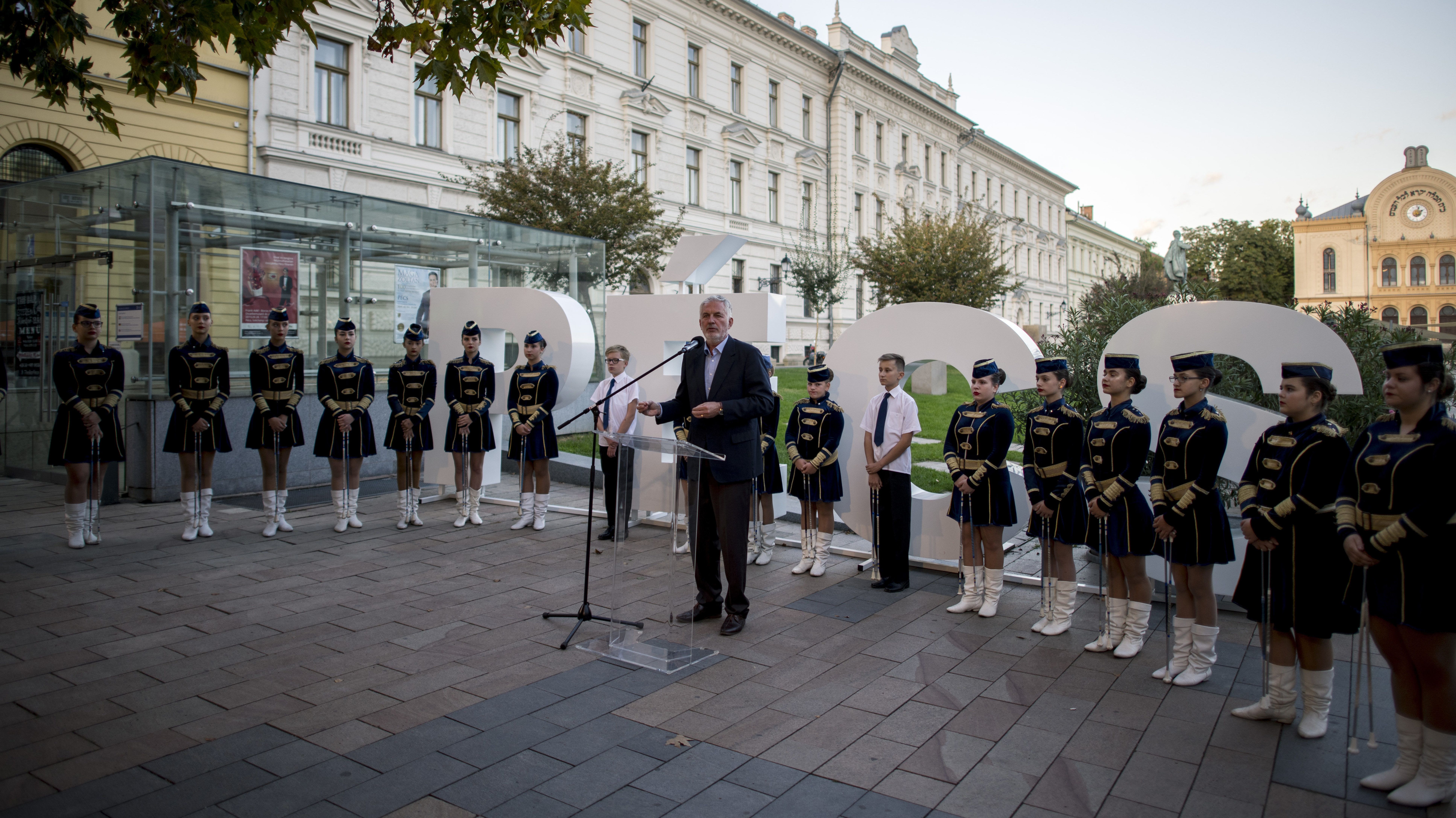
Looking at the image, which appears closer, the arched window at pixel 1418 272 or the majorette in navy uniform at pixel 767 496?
the majorette in navy uniform at pixel 767 496

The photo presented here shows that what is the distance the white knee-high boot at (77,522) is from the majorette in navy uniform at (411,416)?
2.63 m

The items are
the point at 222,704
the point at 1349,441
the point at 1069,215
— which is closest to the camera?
the point at 222,704

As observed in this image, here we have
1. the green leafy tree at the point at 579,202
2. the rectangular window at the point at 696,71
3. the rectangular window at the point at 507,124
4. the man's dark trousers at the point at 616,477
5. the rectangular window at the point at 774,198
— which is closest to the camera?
the man's dark trousers at the point at 616,477

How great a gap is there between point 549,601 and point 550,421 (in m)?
3.04

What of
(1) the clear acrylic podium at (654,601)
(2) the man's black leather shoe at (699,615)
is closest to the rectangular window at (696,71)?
(1) the clear acrylic podium at (654,601)

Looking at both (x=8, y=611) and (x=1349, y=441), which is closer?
(x=8, y=611)

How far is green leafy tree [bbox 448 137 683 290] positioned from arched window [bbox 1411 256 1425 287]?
58999 millimetres

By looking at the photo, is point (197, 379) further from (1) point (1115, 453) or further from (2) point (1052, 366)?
(1) point (1115, 453)

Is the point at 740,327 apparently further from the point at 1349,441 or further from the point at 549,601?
the point at 1349,441

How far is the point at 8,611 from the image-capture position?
5.85 metres

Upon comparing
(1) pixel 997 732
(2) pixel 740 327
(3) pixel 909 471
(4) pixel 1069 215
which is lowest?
(1) pixel 997 732

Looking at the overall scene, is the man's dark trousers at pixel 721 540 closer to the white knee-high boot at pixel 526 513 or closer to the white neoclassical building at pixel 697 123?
the white knee-high boot at pixel 526 513

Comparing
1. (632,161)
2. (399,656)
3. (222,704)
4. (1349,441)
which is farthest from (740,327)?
(632,161)

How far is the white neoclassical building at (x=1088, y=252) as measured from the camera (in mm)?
75750
